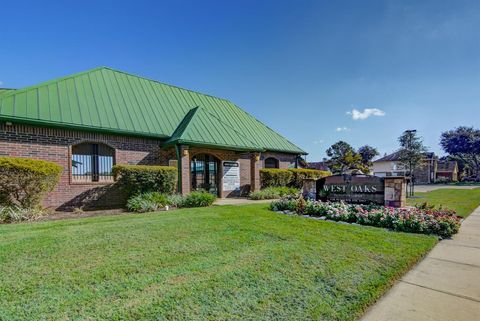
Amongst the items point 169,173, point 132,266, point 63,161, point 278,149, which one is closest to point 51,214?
point 63,161

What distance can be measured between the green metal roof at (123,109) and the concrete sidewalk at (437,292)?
378 inches

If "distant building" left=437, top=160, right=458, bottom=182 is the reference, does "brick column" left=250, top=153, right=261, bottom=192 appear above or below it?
above

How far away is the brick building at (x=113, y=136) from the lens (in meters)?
9.83

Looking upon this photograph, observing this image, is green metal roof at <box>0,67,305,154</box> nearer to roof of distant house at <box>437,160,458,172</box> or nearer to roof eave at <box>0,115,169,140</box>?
roof eave at <box>0,115,169,140</box>

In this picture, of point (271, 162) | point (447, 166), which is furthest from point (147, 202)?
point (447, 166)

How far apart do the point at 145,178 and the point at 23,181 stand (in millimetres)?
3760

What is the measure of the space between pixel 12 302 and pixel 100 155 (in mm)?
9083

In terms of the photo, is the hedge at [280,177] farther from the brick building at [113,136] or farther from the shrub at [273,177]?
the brick building at [113,136]

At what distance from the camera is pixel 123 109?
491 inches

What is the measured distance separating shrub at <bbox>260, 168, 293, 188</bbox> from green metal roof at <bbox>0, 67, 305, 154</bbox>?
1.79 meters

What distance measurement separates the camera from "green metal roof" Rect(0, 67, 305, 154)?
1006 centimetres

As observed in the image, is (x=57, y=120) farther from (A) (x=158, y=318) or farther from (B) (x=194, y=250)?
(A) (x=158, y=318)

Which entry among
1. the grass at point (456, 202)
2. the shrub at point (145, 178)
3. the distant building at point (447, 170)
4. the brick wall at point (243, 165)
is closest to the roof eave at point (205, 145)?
the brick wall at point (243, 165)

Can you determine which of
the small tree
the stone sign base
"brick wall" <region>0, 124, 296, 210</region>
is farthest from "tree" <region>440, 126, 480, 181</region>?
"brick wall" <region>0, 124, 296, 210</region>
